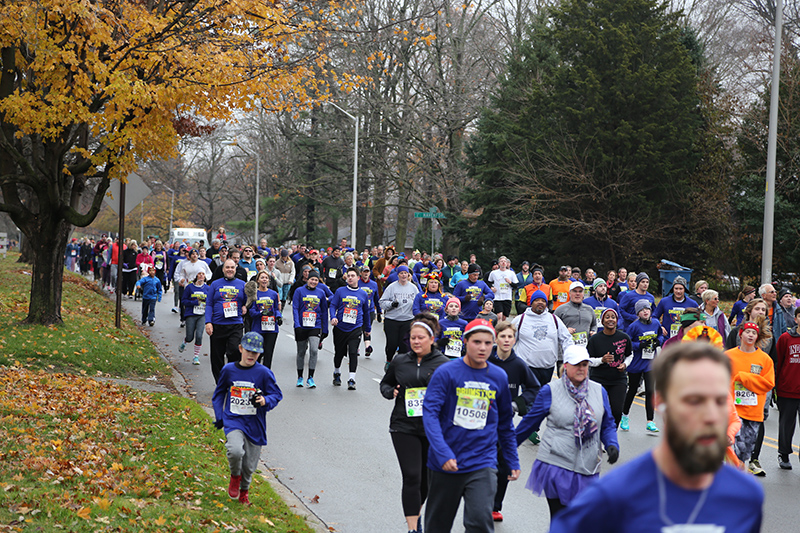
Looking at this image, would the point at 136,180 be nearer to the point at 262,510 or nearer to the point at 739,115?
the point at 262,510

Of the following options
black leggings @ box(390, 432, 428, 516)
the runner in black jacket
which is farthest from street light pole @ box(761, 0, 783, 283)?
black leggings @ box(390, 432, 428, 516)

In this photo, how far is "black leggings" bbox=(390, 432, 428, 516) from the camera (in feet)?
20.6

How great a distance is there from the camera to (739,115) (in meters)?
28.2

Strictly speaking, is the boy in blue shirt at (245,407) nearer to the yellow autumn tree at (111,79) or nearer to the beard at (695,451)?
the beard at (695,451)

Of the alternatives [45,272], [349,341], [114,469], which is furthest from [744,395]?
[45,272]

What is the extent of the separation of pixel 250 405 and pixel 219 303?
17.4 ft

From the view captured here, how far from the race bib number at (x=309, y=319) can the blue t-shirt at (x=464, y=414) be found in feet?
25.6

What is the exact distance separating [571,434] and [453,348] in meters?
4.89

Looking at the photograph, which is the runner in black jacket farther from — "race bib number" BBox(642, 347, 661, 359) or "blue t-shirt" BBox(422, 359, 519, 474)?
"race bib number" BBox(642, 347, 661, 359)

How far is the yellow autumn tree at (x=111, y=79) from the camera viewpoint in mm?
12625

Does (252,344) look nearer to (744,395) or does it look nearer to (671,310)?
(744,395)

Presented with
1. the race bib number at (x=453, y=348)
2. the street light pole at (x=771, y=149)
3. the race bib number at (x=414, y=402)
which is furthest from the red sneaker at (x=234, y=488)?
the street light pole at (x=771, y=149)

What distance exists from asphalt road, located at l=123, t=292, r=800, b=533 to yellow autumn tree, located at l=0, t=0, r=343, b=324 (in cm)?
380

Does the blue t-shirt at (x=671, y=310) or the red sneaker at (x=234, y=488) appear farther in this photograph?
the blue t-shirt at (x=671, y=310)
